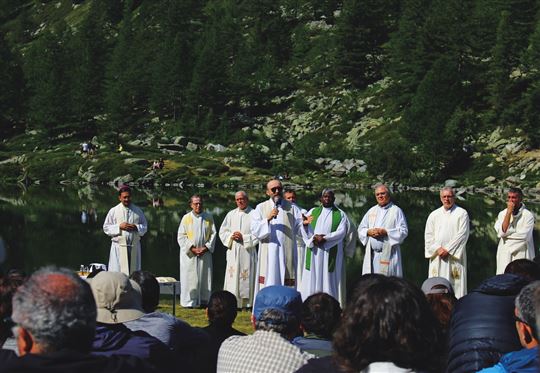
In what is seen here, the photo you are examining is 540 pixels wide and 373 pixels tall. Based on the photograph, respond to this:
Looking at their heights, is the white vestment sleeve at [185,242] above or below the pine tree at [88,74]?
below

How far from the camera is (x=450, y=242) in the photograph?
50.9 feet

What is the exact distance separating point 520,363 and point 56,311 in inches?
97.5

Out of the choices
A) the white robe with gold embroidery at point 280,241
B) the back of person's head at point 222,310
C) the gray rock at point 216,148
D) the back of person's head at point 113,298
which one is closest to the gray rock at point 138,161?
the gray rock at point 216,148

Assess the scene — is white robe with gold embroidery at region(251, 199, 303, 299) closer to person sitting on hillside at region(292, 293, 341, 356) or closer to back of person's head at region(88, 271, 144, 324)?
person sitting on hillside at region(292, 293, 341, 356)

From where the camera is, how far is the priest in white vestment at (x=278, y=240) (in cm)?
1580

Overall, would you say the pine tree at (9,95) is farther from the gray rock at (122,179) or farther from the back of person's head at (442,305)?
the back of person's head at (442,305)

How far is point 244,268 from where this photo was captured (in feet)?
55.9

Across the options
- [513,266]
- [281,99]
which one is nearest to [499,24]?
[281,99]

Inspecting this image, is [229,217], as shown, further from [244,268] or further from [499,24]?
[499,24]

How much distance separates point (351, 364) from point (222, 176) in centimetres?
7385

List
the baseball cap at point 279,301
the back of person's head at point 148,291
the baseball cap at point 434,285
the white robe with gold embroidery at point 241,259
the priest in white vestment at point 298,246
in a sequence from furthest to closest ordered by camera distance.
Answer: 1. the white robe with gold embroidery at point 241,259
2. the priest in white vestment at point 298,246
3. the baseball cap at point 434,285
4. the back of person's head at point 148,291
5. the baseball cap at point 279,301

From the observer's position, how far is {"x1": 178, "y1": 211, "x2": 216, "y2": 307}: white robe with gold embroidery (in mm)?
17134

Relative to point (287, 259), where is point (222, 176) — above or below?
above

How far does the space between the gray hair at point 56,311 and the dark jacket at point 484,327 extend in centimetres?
278
